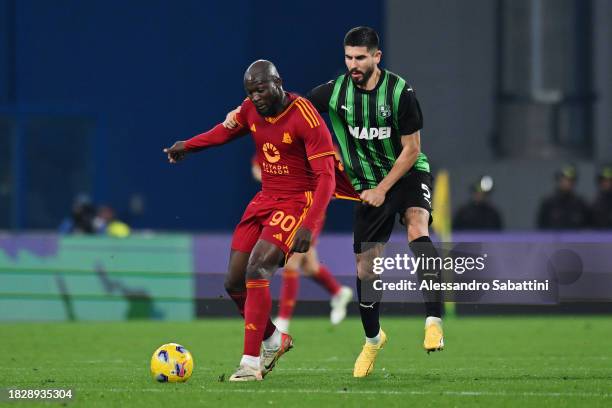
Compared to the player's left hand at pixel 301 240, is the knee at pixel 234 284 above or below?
below

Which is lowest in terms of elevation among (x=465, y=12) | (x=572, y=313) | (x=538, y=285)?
(x=572, y=313)

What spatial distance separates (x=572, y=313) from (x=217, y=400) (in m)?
11.4

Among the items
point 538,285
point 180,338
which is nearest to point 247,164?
point 180,338

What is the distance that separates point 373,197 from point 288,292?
6.70 m

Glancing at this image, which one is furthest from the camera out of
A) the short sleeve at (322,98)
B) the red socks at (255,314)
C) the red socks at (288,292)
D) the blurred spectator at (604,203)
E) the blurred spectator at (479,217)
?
the blurred spectator at (604,203)

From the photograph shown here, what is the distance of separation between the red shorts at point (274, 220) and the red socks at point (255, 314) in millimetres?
315

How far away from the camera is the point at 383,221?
10.7m

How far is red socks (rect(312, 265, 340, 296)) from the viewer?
17.2 m

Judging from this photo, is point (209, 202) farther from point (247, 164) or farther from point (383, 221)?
point (383, 221)

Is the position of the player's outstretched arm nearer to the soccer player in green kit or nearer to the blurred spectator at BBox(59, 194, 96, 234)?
the soccer player in green kit

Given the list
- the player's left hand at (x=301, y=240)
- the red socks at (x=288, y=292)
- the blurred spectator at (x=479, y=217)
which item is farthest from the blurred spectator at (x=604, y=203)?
the player's left hand at (x=301, y=240)

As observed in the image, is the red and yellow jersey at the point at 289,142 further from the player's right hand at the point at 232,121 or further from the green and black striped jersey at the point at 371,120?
the green and black striped jersey at the point at 371,120

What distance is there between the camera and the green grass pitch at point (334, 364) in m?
9.14

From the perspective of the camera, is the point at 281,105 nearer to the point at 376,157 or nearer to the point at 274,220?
the point at 274,220
